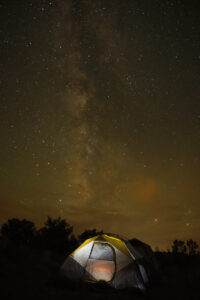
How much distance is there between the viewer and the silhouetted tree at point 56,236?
A: 2172 centimetres

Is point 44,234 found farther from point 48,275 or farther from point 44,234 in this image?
point 48,275

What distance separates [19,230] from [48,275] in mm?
16244

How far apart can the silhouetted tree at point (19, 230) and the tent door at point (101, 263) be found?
16039mm

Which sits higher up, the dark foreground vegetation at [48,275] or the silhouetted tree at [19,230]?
the silhouetted tree at [19,230]

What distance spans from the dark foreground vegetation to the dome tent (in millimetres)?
369

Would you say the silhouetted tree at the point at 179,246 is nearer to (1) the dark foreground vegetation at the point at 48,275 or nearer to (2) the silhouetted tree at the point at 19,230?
(1) the dark foreground vegetation at the point at 48,275

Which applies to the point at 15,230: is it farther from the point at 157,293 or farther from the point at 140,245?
the point at 157,293

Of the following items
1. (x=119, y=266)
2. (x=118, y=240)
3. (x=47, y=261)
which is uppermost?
(x=118, y=240)

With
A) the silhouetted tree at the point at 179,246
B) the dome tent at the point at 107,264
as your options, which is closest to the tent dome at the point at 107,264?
the dome tent at the point at 107,264

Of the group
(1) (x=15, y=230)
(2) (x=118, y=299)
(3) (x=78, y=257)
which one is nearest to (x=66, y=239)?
(1) (x=15, y=230)

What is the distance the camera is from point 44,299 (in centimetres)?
522

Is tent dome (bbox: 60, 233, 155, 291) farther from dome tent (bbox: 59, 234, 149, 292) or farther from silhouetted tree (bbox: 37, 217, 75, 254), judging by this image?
silhouetted tree (bbox: 37, 217, 75, 254)

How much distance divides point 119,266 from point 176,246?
3144 centimetres

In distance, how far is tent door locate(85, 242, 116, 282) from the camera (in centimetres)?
806
